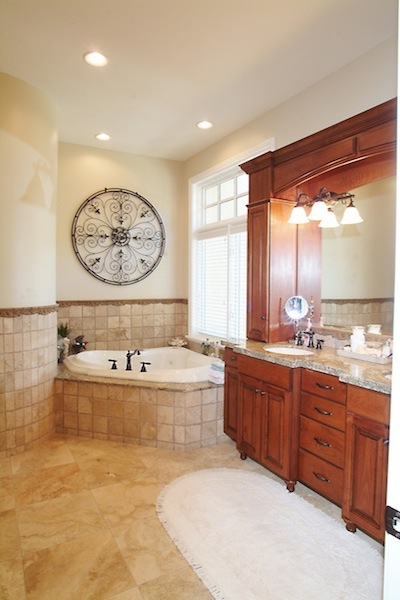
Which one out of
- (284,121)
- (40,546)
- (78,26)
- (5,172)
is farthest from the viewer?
(284,121)

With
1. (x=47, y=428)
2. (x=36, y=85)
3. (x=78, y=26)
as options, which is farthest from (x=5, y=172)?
(x=47, y=428)

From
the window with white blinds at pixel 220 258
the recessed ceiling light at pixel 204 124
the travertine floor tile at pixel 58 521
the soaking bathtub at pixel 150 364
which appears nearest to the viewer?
the travertine floor tile at pixel 58 521

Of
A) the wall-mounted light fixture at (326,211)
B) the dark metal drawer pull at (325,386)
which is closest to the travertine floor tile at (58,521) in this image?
the dark metal drawer pull at (325,386)

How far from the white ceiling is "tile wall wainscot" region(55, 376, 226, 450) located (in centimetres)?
253

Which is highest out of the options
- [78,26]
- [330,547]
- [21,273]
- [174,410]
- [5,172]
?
[78,26]

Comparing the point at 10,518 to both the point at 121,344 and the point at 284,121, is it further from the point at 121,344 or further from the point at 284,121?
the point at 284,121

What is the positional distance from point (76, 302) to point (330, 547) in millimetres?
3475

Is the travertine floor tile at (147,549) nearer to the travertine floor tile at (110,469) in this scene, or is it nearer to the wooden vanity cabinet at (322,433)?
the travertine floor tile at (110,469)

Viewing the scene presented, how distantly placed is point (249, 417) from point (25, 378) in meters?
1.92

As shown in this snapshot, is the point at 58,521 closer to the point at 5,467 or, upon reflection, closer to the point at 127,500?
the point at 127,500

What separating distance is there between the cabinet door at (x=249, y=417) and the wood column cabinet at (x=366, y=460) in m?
0.79

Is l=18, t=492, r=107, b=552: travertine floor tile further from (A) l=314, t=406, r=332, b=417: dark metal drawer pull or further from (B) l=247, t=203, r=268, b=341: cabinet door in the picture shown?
(B) l=247, t=203, r=268, b=341: cabinet door

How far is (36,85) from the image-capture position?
312cm

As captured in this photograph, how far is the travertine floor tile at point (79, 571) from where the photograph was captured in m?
1.68
